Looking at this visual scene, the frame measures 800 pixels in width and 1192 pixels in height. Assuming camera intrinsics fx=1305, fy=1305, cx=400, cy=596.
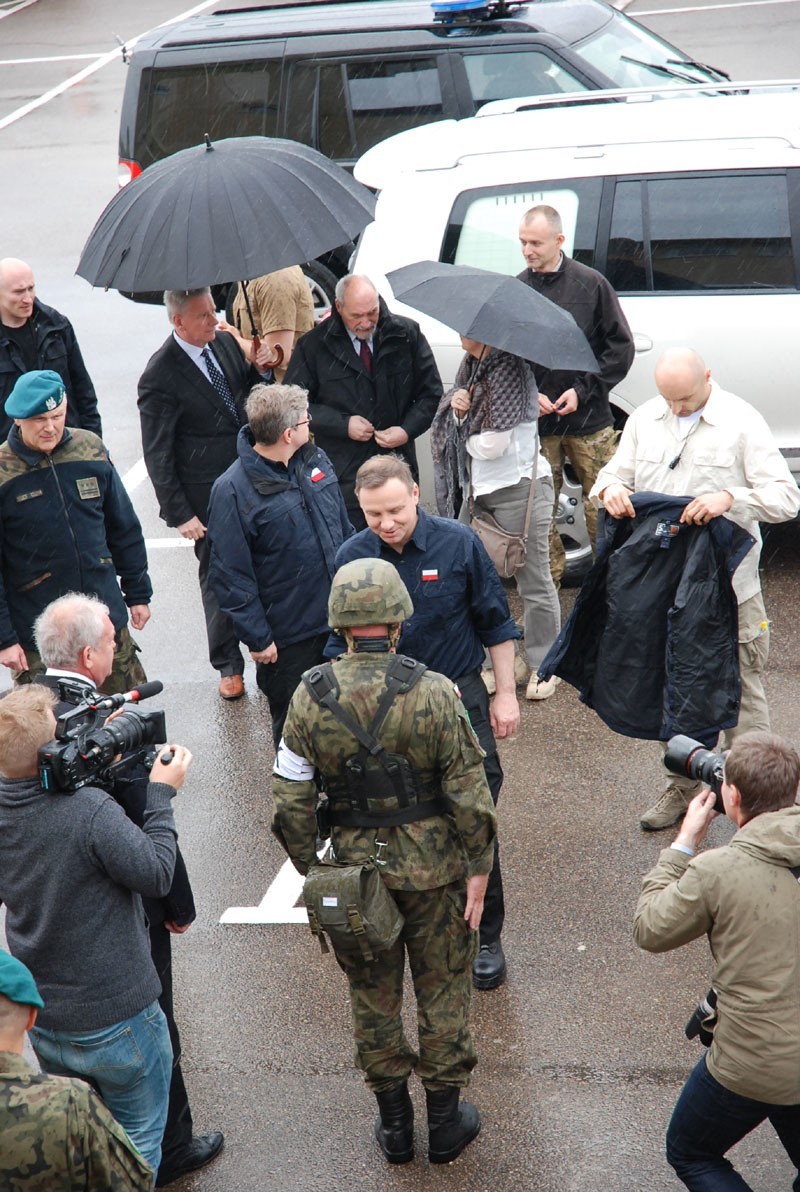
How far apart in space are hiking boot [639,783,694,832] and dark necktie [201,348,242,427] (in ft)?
9.01

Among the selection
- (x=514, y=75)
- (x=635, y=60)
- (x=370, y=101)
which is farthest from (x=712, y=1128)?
(x=370, y=101)

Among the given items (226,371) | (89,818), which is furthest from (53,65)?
(89,818)

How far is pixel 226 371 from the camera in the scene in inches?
253

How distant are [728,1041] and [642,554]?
2.20 m

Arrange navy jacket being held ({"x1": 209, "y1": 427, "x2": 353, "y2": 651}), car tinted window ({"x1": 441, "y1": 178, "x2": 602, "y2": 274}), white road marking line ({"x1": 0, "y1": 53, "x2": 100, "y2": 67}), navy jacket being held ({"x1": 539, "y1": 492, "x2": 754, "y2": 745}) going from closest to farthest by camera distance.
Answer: navy jacket being held ({"x1": 539, "y1": 492, "x2": 754, "y2": 745}) < navy jacket being held ({"x1": 209, "y1": 427, "x2": 353, "y2": 651}) < car tinted window ({"x1": 441, "y1": 178, "x2": 602, "y2": 274}) < white road marking line ({"x1": 0, "y1": 53, "x2": 100, "y2": 67})

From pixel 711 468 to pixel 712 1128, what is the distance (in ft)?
8.27

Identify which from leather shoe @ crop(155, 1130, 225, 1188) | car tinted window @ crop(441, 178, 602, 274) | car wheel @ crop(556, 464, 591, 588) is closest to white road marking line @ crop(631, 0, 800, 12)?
car tinted window @ crop(441, 178, 602, 274)

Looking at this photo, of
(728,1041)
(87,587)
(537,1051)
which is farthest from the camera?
(87,587)

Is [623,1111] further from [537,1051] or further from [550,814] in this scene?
[550,814]

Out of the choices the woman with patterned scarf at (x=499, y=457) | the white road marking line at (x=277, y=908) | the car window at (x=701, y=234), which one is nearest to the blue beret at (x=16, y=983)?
the white road marking line at (x=277, y=908)

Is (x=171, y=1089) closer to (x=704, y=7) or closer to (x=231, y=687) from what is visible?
(x=231, y=687)

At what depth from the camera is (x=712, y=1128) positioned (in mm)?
3322

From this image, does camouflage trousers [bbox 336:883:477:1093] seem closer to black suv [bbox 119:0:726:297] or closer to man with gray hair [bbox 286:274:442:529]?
man with gray hair [bbox 286:274:442:529]

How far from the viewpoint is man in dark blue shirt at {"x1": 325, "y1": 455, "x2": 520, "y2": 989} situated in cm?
439
